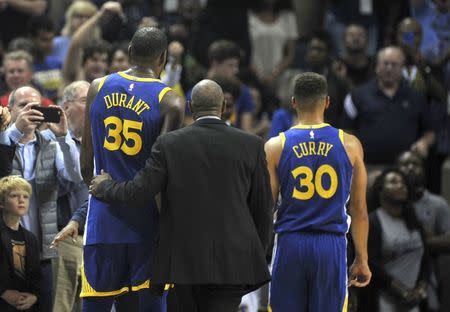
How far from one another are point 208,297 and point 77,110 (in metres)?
2.41

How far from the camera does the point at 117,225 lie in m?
7.38

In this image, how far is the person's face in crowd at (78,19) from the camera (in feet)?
42.7

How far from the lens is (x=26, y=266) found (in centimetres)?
866

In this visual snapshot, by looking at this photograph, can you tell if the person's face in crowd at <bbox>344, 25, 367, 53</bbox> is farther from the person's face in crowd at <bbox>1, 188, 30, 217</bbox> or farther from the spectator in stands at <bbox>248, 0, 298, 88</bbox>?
the person's face in crowd at <bbox>1, 188, 30, 217</bbox>

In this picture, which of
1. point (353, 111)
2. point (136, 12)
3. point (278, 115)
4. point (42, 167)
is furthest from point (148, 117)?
point (136, 12)

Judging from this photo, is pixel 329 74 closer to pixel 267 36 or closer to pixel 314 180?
pixel 267 36

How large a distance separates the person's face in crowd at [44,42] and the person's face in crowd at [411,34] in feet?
13.3

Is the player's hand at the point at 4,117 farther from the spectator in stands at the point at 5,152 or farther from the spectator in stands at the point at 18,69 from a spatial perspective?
the spectator in stands at the point at 18,69

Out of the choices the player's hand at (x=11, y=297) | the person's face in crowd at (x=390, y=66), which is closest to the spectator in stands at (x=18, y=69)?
the player's hand at (x=11, y=297)

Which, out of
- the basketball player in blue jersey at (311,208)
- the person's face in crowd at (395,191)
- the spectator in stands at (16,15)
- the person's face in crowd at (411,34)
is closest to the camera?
the basketball player in blue jersey at (311,208)

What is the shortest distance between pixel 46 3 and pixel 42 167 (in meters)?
5.99

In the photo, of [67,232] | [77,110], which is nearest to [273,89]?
[77,110]

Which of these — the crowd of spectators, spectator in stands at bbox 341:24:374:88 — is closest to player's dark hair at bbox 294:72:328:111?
the crowd of spectators

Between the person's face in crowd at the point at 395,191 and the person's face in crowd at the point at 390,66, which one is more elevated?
the person's face in crowd at the point at 390,66
